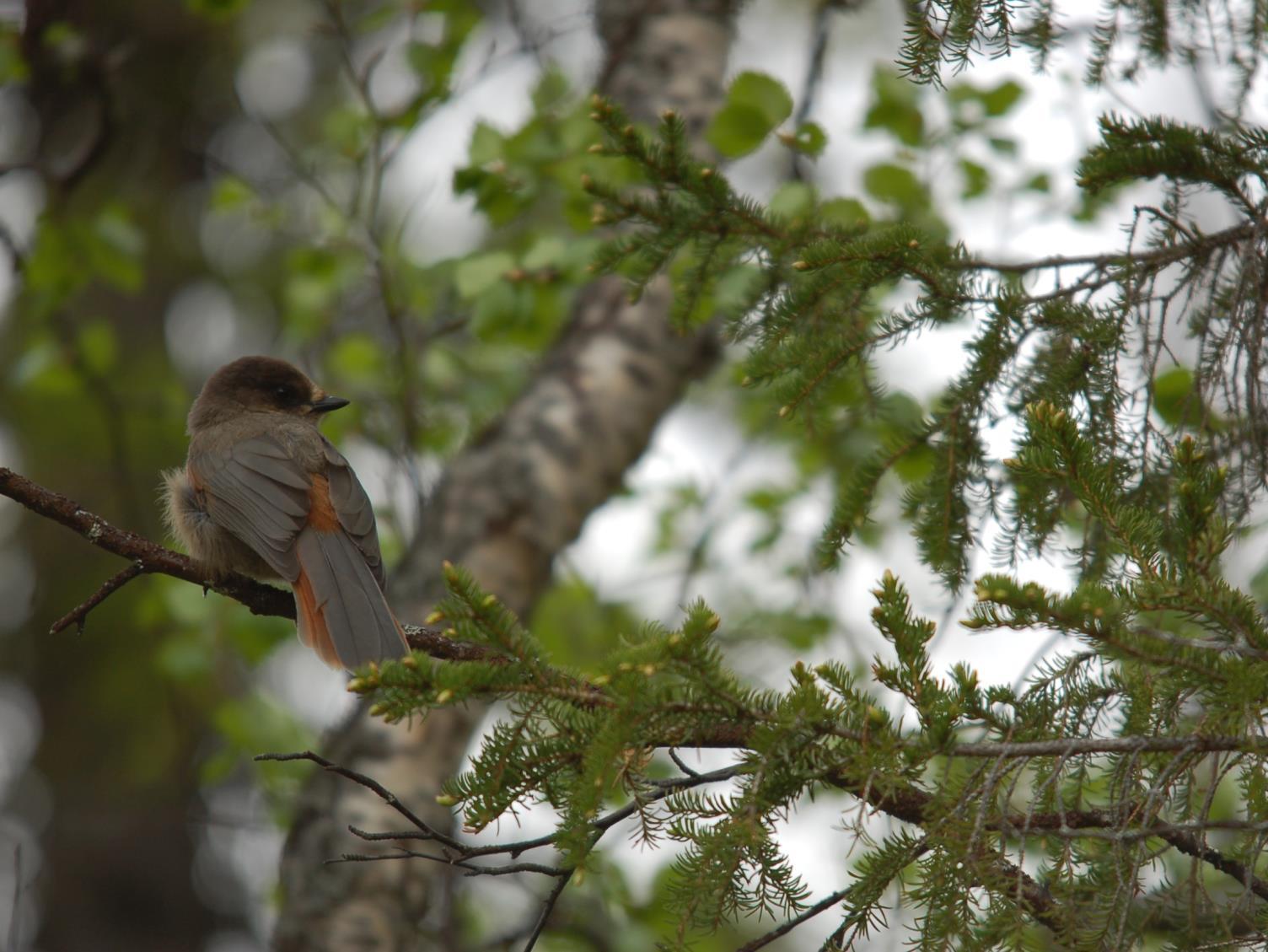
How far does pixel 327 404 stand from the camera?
4934 millimetres

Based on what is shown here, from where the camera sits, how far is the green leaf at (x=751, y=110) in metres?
3.88

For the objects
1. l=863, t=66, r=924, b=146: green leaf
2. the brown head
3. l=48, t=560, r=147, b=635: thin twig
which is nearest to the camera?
l=48, t=560, r=147, b=635: thin twig

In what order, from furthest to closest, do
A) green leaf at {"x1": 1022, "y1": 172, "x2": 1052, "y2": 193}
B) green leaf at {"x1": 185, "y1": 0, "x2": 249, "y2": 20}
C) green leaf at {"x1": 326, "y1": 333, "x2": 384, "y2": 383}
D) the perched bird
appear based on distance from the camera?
green leaf at {"x1": 326, "y1": 333, "x2": 384, "y2": 383} < green leaf at {"x1": 1022, "y1": 172, "x2": 1052, "y2": 193} < green leaf at {"x1": 185, "y1": 0, "x2": 249, "y2": 20} < the perched bird

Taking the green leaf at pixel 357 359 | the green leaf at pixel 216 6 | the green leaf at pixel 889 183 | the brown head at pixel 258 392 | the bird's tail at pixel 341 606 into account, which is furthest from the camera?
the green leaf at pixel 357 359

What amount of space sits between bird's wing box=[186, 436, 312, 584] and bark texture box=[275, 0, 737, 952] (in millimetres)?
738

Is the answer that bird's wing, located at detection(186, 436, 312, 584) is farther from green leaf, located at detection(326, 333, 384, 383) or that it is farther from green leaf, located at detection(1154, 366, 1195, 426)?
green leaf, located at detection(1154, 366, 1195, 426)

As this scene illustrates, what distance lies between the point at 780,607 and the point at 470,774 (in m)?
5.87

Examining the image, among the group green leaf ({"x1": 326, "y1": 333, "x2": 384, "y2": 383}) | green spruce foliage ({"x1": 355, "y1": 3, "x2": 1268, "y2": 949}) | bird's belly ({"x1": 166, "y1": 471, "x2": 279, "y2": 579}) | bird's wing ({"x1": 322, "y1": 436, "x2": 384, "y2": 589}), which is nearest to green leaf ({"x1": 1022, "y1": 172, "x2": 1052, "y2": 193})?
green spruce foliage ({"x1": 355, "y1": 3, "x2": 1268, "y2": 949})

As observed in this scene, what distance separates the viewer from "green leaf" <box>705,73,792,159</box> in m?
3.88

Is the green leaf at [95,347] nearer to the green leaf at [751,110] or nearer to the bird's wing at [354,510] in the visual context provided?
the bird's wing at [354,510]

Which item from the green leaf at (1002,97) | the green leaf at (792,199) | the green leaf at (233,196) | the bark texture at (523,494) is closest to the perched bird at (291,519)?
the bark texture at (523,494)

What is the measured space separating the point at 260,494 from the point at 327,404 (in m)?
1.04

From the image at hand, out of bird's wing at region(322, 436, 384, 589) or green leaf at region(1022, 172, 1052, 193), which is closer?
bird's wing at region(322, 436, 384, 589)

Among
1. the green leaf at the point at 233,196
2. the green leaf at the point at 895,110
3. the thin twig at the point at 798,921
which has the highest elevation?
the green leaf at the point at 233,196
